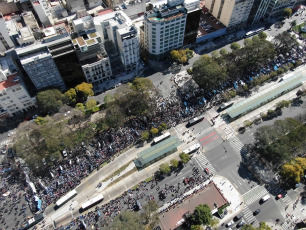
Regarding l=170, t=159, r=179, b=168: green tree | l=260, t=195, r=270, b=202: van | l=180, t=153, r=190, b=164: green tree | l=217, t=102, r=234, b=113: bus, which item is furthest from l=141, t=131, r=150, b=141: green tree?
l=260, t=195, r=270, b=202: van

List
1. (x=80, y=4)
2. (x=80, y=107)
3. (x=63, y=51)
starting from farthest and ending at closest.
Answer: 1. (x=80, y=4)
2. (x=80, y=107)
3. (x=63, y=51)

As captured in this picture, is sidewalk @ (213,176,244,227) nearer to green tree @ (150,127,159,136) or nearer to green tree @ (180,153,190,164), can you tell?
green tree @ (180,153,190,164)

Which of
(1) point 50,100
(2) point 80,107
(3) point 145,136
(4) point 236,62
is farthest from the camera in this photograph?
(4) point 236,62

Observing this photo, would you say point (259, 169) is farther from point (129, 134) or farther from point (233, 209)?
point (129, 134)

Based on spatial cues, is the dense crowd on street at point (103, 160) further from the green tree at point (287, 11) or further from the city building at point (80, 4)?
the city building at point (80, 4)

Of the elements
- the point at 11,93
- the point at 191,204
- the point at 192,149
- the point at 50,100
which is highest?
the point at 11,93

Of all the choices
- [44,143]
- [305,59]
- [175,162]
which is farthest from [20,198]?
[305,59]

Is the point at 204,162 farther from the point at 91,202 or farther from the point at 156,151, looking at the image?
the point at 91,202

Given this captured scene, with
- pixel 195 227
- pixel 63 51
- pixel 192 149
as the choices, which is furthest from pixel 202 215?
pixel 63 51
